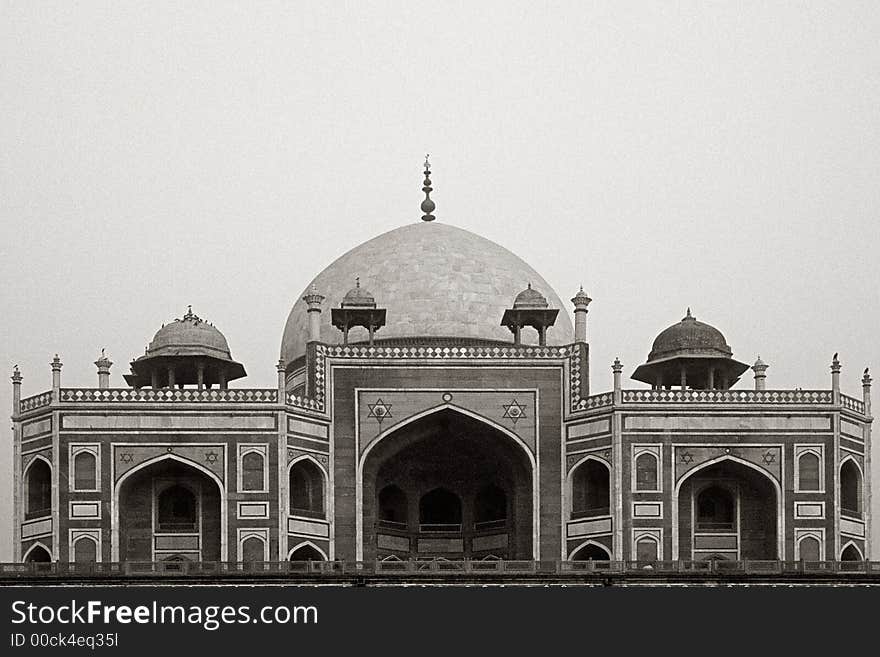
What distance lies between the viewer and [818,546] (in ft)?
187

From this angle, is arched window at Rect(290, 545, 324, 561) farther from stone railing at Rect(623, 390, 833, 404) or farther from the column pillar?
stone railing at Rect(623, 390, 833, 404)

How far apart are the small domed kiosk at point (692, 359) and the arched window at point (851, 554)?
15.1 ft

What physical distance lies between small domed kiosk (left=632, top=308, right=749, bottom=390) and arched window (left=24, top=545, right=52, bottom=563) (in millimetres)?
12892

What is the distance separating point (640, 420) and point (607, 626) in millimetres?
9486

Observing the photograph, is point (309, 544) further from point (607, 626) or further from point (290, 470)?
point (607, 626)

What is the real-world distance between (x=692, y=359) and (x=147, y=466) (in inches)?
449

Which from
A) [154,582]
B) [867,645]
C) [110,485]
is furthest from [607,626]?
[110,485]

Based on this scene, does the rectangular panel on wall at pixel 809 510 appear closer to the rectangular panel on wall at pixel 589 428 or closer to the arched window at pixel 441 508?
the rectangular panel on wall at pixel 589 428

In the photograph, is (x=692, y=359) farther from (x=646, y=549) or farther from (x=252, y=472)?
(x=252, y=472)

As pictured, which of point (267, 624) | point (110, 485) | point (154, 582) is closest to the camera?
point (267, 624)

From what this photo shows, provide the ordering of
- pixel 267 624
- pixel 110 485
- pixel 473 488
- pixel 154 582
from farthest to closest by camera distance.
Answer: pixel 473 488 < pixel 110 485 < pixel 154 582 < pixel 267 624

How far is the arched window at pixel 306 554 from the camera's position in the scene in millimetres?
56844

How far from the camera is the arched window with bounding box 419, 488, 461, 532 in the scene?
6075cm

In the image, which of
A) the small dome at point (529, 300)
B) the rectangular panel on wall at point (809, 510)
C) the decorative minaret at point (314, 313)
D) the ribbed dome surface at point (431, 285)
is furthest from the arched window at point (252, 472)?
the rectangular panel on wall at point (809, 510)
